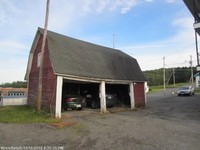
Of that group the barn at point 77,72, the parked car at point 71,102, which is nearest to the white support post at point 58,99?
the barn at point 77,72

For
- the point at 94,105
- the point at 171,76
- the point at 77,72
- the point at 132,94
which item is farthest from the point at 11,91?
the point at 171,76

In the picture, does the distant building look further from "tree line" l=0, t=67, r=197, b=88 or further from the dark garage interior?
the dark garage interior

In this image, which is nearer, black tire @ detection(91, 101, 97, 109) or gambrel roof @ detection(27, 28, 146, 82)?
gambrel roof @ detection(27, 28, 146, 82)

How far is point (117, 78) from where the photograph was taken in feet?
56.6

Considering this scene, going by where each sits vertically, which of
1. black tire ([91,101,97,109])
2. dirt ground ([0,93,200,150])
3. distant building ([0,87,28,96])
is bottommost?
dirt ground ([0,93,200,150])

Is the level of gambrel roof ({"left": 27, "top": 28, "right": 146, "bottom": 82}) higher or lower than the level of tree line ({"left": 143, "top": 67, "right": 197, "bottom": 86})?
lower

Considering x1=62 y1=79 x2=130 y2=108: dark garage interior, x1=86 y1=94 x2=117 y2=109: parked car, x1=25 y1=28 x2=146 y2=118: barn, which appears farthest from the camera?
x1=62 y1=79 x2=130 y2=108: dark garage interior

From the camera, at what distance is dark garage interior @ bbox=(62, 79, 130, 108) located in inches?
698

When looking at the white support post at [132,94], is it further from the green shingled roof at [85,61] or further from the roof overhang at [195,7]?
the roof overhang at [195,7]

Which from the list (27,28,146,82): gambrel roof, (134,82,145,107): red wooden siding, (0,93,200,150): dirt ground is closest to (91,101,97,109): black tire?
(27,28,146,82): gambrel roof

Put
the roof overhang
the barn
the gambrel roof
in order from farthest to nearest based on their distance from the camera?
1. the gambrel roof
2. the barn
3. the roof overhang

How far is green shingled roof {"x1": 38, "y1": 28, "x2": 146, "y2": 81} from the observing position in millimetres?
13891

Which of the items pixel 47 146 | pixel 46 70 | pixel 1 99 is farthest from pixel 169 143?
pixel 1 99

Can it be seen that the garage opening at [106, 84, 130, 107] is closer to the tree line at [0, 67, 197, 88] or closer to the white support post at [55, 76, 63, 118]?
the white support post at [55, 76, 63, 118]
